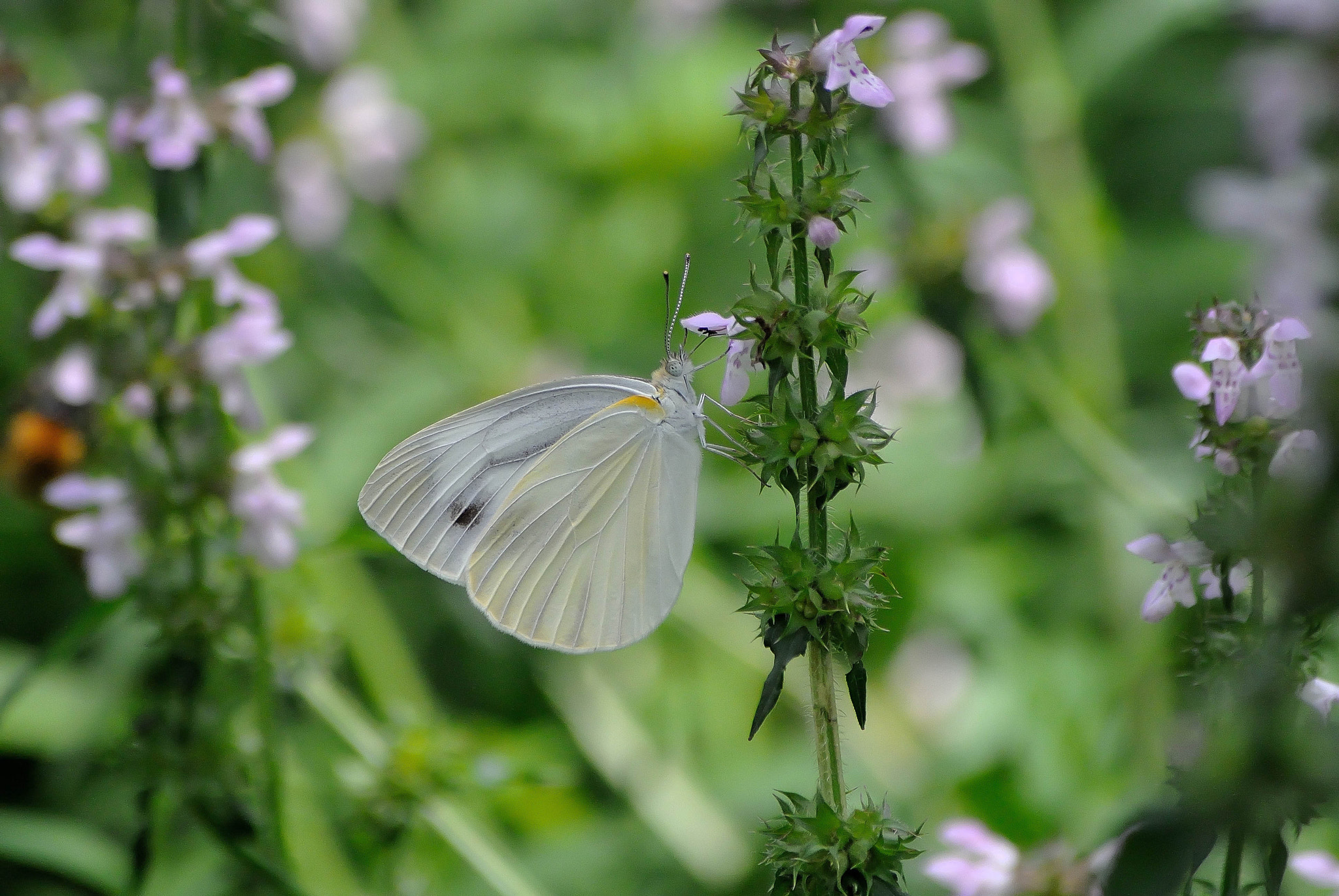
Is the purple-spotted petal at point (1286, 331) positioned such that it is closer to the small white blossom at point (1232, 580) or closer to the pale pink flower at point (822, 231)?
the small white blossom at point (1232, 580)

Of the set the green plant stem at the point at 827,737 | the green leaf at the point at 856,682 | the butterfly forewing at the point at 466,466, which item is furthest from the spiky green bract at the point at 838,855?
the butterfly forewing at the point at 466,466

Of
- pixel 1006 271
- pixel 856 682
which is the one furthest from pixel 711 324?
pixel 1006 271

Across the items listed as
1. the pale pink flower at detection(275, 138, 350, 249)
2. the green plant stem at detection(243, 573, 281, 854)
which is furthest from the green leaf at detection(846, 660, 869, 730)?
the pale pink flower at detection(275, 138, 350, 249)

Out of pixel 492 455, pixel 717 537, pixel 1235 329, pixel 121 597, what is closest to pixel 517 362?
pixel 717 537

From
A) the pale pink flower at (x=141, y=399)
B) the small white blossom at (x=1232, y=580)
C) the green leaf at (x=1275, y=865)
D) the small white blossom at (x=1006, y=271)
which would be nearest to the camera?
the green leaf at (x=1275, y=865)

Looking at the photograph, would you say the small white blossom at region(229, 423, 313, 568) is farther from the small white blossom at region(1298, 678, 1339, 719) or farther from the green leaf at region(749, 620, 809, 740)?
the small white blossom at region(1298, 678, 1339, 719)

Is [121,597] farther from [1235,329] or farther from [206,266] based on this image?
[1235,329]
